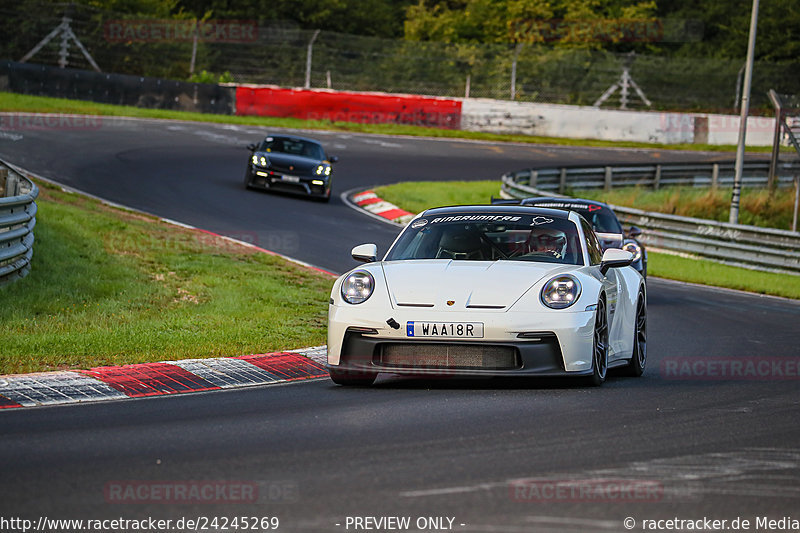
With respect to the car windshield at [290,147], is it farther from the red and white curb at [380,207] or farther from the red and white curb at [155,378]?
the red and white curb at [155,378]

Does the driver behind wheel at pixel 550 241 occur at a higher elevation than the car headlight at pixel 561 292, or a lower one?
higher

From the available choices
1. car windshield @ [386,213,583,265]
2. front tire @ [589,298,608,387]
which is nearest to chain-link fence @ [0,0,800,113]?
car windshield @ [386,213,583,265]

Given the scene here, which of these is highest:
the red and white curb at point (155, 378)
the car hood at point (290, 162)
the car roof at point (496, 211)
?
the car roof at point (496, 211)

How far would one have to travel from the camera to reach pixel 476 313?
298 inches

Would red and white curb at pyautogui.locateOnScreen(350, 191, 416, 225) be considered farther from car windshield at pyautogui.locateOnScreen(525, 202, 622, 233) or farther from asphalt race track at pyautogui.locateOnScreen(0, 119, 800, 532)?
asphalt race track at pyautogui.locateOnScreen(0, 119, 800, 532)

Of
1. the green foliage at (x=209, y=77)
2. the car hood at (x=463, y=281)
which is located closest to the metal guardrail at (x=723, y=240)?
the car hood at (x=463, y=281)

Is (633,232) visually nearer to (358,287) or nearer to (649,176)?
(358,287)

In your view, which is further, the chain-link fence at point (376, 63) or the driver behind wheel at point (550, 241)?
the chain-link fence at point (376, 63)

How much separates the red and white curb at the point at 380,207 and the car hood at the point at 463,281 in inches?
651

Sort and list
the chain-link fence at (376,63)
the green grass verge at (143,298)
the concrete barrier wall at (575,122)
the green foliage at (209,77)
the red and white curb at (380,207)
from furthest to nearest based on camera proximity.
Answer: the concrete barrier wall at (575,122)
the green foliage at (209,77)
the chain-link fence at (376,63)
the red and white curb at (380,207)
the green grass verge at (143,298)

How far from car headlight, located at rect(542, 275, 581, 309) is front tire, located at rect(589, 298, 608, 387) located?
242mm

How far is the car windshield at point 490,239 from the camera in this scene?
870cm

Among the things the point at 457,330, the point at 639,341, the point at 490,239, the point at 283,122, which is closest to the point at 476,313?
the point at 457,330

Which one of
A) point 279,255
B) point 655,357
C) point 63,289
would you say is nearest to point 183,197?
point 279,255
